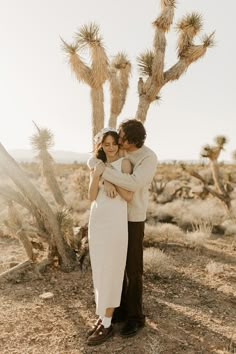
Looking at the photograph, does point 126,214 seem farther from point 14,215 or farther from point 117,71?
point 117,71

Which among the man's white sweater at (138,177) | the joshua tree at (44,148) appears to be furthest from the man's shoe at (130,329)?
the joshua tree at (44,148)

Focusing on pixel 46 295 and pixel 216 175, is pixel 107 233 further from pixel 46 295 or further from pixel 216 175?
pixel 216 175

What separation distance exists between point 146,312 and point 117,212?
1697mm

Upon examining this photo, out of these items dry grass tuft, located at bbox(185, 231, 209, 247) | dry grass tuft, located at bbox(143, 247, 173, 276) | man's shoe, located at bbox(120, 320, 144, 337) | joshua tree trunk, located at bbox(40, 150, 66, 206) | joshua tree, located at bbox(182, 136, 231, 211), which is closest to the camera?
man's shoe, located at bbox(120, 320, 144, 337)

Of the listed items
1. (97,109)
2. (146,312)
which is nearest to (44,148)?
(97,109)

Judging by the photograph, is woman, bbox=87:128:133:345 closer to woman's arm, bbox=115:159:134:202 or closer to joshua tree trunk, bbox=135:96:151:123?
woman's arm, bbox=115:159:134:202

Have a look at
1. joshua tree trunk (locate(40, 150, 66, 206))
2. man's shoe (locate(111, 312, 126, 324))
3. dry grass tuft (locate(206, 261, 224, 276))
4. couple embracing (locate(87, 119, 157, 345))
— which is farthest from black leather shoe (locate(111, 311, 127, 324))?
joshua tree trunk (locate(40, 150, 66, 206))

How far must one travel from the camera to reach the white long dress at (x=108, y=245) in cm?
382

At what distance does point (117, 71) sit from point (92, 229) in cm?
540

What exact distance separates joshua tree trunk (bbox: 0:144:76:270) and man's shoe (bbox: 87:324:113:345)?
2.22m

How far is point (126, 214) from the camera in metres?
3.90

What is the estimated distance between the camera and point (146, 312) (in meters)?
4.82

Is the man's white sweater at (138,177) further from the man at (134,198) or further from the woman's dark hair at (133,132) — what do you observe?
the woman's dark hair at (133,132)

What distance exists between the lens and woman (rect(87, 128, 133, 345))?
3828 mm
